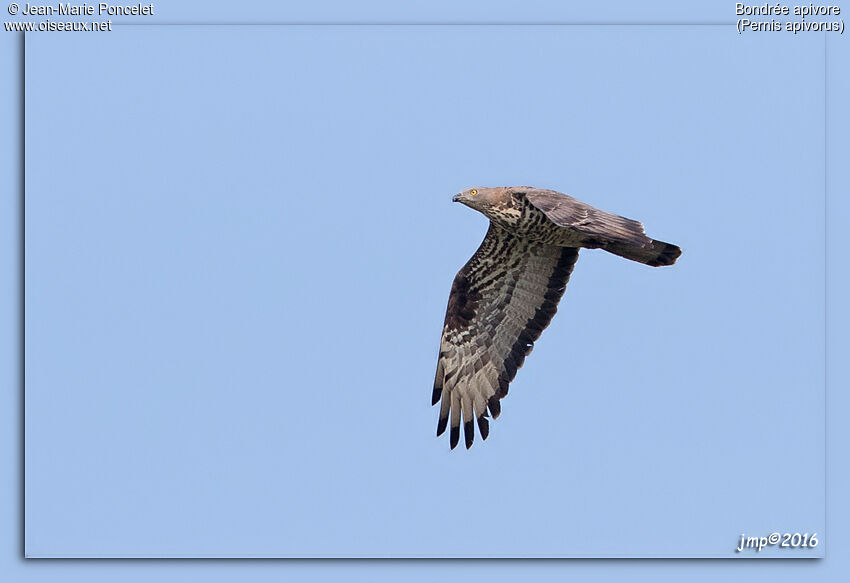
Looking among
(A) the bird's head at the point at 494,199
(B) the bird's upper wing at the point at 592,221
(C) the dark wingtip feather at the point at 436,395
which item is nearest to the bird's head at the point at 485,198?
(A) the bird's head at the point at 494,199

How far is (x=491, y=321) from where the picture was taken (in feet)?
49.5

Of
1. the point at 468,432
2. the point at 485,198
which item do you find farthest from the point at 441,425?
the point at 485,198

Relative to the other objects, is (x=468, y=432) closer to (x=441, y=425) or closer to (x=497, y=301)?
(x=441, y=425)

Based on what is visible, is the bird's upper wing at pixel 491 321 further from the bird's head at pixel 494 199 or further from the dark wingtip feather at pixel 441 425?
the bird's head at pixel 494 199

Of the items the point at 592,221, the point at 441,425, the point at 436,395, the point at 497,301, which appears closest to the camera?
the point at 592,221

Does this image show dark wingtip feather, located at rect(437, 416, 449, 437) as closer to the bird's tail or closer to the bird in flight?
the bird in flight

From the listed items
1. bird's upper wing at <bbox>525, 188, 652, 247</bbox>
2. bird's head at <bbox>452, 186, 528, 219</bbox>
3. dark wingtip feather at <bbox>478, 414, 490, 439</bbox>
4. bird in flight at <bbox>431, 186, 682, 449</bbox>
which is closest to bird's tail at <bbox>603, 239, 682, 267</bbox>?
bird in flight at <bbox>431, 186, 682, 449</bbox>

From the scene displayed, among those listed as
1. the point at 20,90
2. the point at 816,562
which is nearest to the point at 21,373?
the point at 20,90

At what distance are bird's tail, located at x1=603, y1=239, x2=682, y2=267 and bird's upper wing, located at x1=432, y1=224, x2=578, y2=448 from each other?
1034mm

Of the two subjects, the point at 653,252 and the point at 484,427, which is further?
the point at 484,427

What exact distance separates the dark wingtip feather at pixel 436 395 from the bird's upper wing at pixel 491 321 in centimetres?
1

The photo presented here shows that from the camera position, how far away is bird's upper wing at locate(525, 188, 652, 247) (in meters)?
12.4

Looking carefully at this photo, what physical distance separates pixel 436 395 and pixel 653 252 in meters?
2.95

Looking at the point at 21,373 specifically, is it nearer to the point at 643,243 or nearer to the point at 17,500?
the point at 17,500
